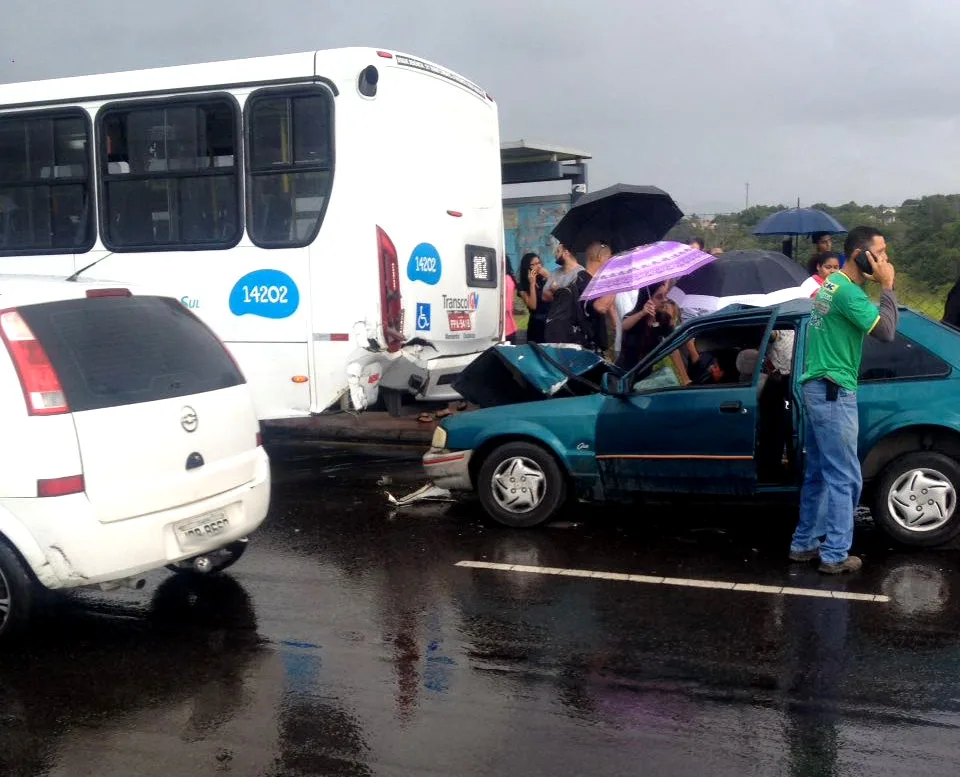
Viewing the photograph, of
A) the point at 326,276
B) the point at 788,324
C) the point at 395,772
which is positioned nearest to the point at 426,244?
the point at 326,276

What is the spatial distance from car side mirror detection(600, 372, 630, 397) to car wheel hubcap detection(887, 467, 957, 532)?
1789 mm

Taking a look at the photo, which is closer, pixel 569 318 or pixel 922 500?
pixel 922 500

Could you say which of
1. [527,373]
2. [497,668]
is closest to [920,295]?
[527,373]

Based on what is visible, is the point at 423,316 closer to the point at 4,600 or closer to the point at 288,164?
the point at 288,164

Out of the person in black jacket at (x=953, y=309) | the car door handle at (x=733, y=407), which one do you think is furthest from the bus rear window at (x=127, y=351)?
the person in black jacket at (x=953, y=309)

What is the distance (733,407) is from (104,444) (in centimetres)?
382

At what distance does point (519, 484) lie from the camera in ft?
23.9

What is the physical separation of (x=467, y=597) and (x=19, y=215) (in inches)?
255

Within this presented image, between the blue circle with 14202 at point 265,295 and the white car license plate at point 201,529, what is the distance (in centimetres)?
369

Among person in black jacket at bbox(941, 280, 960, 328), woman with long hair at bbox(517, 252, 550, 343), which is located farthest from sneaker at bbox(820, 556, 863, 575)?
woman with long hair at bbox(517, 252, 550, 343)

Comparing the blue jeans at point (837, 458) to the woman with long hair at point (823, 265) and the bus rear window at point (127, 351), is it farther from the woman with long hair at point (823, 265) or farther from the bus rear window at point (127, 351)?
the woman with long hair at point (823, 265)

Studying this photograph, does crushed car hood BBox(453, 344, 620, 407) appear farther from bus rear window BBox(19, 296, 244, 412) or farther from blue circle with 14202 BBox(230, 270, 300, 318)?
bus rear window BBox(19, 296, 244, 412)

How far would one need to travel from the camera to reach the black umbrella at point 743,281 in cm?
925

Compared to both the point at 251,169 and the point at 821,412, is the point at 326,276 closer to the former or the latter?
the point at 251,169
